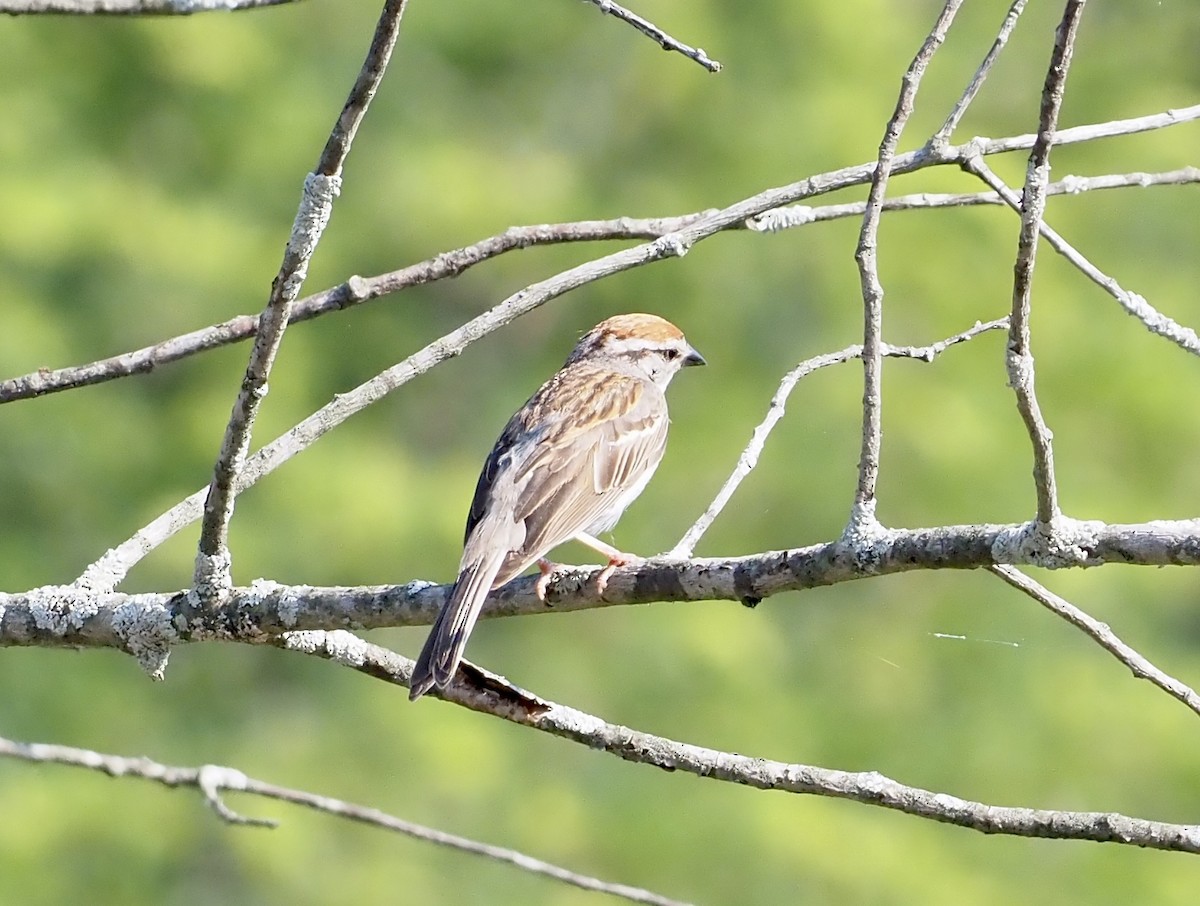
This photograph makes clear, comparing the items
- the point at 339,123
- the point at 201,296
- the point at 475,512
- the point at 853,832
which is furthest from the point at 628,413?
the point at 201,296

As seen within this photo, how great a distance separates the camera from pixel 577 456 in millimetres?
4949

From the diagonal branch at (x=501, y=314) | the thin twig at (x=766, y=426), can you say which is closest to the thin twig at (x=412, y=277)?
the diagonal branch at (x=501, y=314)

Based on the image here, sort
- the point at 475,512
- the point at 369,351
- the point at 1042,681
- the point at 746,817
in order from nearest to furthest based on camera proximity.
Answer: the point at 475,512
the point at 746,817
the point at 1042,681
the point at 369,351

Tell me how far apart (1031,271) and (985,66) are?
1237mm

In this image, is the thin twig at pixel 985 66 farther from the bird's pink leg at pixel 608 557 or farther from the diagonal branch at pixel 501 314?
the bird's pink leg at pixel 608 557

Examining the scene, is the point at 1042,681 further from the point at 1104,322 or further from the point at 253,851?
the point at 253,851

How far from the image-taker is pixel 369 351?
36.5ft

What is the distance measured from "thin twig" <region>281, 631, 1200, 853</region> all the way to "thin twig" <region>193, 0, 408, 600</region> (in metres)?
0.37

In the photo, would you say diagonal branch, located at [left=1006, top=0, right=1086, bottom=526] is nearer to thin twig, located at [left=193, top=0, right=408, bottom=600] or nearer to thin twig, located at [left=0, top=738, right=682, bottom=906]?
thin twig, located at [left=193, top=0, right=408, bottom=600]

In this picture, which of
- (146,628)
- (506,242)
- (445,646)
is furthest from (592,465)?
(146,628)

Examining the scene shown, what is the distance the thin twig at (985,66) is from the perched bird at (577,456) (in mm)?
1286

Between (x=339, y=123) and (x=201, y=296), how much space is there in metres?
8.46

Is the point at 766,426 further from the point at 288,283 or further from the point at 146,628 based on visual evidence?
the point at 146,628

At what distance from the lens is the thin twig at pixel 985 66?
11.0ft
